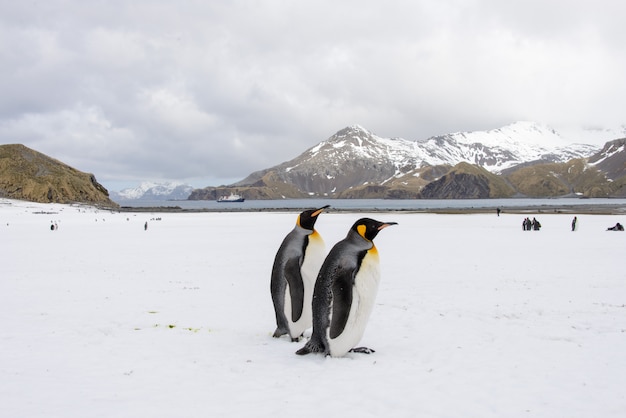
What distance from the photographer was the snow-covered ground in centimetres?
557

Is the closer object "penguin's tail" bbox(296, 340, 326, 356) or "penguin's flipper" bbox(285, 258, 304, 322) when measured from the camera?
"penguin's tail" bbox(296, 340, 326, 356)

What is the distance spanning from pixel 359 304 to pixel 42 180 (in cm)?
13210

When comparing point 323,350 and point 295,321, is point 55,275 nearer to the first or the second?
point 295,321

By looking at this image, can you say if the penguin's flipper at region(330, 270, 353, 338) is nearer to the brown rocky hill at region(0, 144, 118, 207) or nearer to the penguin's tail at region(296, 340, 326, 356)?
the penguin's tail at region(296, 340, 326, 356)

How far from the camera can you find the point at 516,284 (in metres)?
13.7

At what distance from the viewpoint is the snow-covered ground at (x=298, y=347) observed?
5.57m

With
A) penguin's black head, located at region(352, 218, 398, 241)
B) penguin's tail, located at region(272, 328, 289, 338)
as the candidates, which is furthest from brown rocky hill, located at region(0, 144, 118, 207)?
penguin's black head, located at region(352, 218, 398, 241)

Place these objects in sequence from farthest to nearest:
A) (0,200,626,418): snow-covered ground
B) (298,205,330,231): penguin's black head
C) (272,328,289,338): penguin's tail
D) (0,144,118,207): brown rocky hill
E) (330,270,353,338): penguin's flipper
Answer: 1. (0,144,118,207): brown rocky hill
2. (272,328,289,338): penguin's tail
3. (298,205,330,231): penguin's black head
4. (330,270,353,338): penguin's flipper
5. (0,200,626,418): snow-covered ground

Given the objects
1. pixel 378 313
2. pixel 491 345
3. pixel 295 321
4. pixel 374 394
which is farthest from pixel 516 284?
pixel 374 394

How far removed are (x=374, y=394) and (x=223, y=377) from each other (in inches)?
80.1

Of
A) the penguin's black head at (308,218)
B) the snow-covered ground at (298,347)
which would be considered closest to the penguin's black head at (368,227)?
the penguin's black head at (308,218)

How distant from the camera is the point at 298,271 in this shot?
8.24 meters

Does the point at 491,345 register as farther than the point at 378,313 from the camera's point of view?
No

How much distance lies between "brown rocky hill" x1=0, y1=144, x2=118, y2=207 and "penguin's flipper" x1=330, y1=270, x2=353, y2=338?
120557 mm
